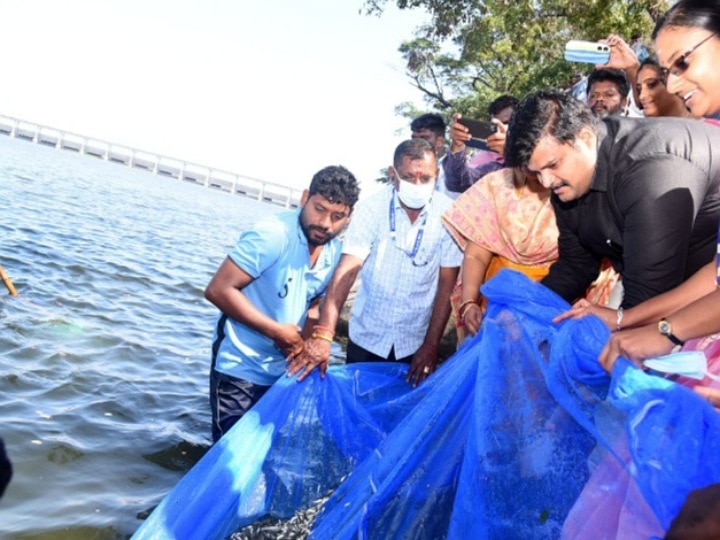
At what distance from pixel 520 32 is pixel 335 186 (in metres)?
12.3

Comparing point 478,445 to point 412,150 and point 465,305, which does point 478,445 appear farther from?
point 412,150

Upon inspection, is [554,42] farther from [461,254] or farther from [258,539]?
[258,539]

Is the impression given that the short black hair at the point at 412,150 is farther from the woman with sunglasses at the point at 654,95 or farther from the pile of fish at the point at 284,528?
the pile of fish at the point at 284,528

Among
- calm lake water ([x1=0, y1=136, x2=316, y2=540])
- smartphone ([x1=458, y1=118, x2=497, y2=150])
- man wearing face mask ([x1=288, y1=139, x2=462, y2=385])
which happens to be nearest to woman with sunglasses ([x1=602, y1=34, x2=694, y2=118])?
smartphone ([x1=458, y1=118, x2=497, y2=150])

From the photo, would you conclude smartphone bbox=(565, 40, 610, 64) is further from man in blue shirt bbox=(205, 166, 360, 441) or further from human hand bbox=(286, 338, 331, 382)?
human hand bbox=(286, 338, 331, 382)

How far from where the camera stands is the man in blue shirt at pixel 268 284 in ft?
10.3

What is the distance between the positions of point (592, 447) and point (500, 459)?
0.29 metres

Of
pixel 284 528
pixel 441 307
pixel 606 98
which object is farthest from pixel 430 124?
pixel 284 528

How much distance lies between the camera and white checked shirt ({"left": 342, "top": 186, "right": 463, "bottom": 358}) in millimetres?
3566

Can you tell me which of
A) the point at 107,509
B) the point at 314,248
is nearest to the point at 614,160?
the point at 314,248

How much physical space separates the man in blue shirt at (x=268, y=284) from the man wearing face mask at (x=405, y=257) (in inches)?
12.3

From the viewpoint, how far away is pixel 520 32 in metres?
14.1

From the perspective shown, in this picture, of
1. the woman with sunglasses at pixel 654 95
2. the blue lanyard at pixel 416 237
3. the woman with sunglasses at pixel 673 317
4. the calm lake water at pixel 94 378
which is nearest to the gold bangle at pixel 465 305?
the blue lanyard at pixel 416 237

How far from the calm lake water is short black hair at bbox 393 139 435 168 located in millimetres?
2428
